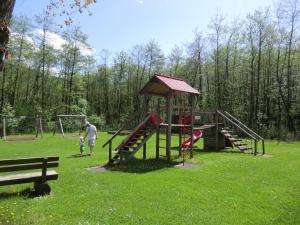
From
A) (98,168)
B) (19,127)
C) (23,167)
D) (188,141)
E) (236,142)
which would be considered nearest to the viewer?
(23,167)

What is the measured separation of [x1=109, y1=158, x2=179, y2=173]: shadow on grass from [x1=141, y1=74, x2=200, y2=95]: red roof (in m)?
3.11

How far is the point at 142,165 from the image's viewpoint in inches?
473

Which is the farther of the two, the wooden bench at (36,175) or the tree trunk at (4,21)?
the wooden bench at (36,175)

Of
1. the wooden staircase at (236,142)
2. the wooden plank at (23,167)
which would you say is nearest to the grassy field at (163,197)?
the wooden plank at (23,167)

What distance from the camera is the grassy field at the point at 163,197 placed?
19.0ft

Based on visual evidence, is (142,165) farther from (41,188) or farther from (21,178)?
(21,178)

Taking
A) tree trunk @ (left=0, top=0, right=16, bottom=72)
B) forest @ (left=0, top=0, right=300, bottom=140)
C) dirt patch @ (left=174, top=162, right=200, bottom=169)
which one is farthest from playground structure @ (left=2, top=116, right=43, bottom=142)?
tree trunk @ (left=0, top=0, right=16, bottom=72)

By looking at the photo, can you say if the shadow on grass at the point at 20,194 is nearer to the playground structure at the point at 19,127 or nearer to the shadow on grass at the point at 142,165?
the shadow on grass at the point at 142,165

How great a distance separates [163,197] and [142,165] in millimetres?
4834

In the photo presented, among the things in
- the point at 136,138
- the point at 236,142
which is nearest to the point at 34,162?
the point at 136,138

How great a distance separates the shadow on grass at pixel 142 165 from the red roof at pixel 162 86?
10.2 feet

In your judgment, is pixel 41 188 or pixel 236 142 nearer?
pixel 41 188

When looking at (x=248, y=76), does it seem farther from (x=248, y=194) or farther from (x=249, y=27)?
(x=248, y=194)

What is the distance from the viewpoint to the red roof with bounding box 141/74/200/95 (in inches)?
500
